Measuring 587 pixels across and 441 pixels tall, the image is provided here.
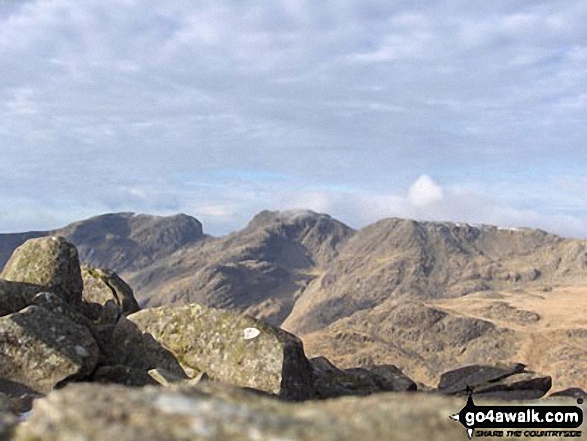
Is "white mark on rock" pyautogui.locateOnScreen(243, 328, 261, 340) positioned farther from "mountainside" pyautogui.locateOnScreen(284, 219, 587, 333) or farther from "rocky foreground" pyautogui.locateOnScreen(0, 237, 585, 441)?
"mountainside" pyautogui.locateOnScreen(284, 219, 587, 333)

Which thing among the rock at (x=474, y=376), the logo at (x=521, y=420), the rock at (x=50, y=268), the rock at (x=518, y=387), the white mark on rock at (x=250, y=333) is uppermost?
the logo at (x=521, y=420)

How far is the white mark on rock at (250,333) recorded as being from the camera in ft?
58.1

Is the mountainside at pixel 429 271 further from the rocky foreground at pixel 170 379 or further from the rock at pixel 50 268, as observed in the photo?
the rock at pixel 50 268

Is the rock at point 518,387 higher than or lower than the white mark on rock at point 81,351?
lower

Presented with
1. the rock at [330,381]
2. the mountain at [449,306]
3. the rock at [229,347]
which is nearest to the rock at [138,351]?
the rock at [229,347]

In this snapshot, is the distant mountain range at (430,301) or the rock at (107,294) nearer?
the rock at (107,294)

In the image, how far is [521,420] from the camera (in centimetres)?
662

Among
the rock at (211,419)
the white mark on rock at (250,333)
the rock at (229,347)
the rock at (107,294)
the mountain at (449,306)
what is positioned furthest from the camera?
the mountain at (449,306)

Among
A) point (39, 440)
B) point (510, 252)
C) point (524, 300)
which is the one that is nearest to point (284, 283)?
point (510, 252)

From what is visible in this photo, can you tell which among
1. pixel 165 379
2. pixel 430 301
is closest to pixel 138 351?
pixel 165 379

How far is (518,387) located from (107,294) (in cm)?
1702

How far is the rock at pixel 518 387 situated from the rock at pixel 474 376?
2.39 feet

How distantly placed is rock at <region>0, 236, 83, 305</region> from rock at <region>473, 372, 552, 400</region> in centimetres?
1547

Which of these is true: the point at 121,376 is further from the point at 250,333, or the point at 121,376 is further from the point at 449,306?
the point at 449,306
